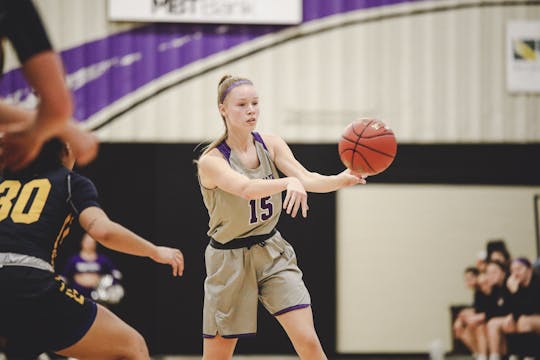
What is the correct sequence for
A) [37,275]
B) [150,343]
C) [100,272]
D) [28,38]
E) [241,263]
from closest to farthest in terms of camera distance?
1. [28,38]
2. [37,275]
3. [241,263]
4. [100,272]
5. [150,343]

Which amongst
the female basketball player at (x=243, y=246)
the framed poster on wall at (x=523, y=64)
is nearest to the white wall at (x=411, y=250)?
the framed poster on wall at (x=523, y=64)

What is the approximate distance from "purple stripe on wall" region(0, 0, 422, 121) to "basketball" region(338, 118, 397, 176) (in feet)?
18.3

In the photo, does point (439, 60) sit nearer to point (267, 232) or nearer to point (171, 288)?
point (171, 288)

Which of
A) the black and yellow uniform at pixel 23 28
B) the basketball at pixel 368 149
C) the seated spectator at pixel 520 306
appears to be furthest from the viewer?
the seated spectator at pixel 520 306

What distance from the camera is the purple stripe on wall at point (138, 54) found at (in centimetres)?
965

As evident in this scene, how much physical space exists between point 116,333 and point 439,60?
24.4 feet

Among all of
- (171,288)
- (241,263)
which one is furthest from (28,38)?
(171,288)

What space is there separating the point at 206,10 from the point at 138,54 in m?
1.10

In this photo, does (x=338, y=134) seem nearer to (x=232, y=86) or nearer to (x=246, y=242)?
(x=232, y=86)

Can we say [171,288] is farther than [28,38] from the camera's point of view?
Yes

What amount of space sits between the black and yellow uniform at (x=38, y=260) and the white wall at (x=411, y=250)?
655cm

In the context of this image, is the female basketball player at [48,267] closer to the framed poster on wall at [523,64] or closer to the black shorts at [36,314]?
the black shorts at [36,314]

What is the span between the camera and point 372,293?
31.8 feet

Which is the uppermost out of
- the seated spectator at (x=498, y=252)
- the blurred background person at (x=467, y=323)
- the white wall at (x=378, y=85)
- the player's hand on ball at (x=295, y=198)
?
the white wall at (x=378, y=85)
